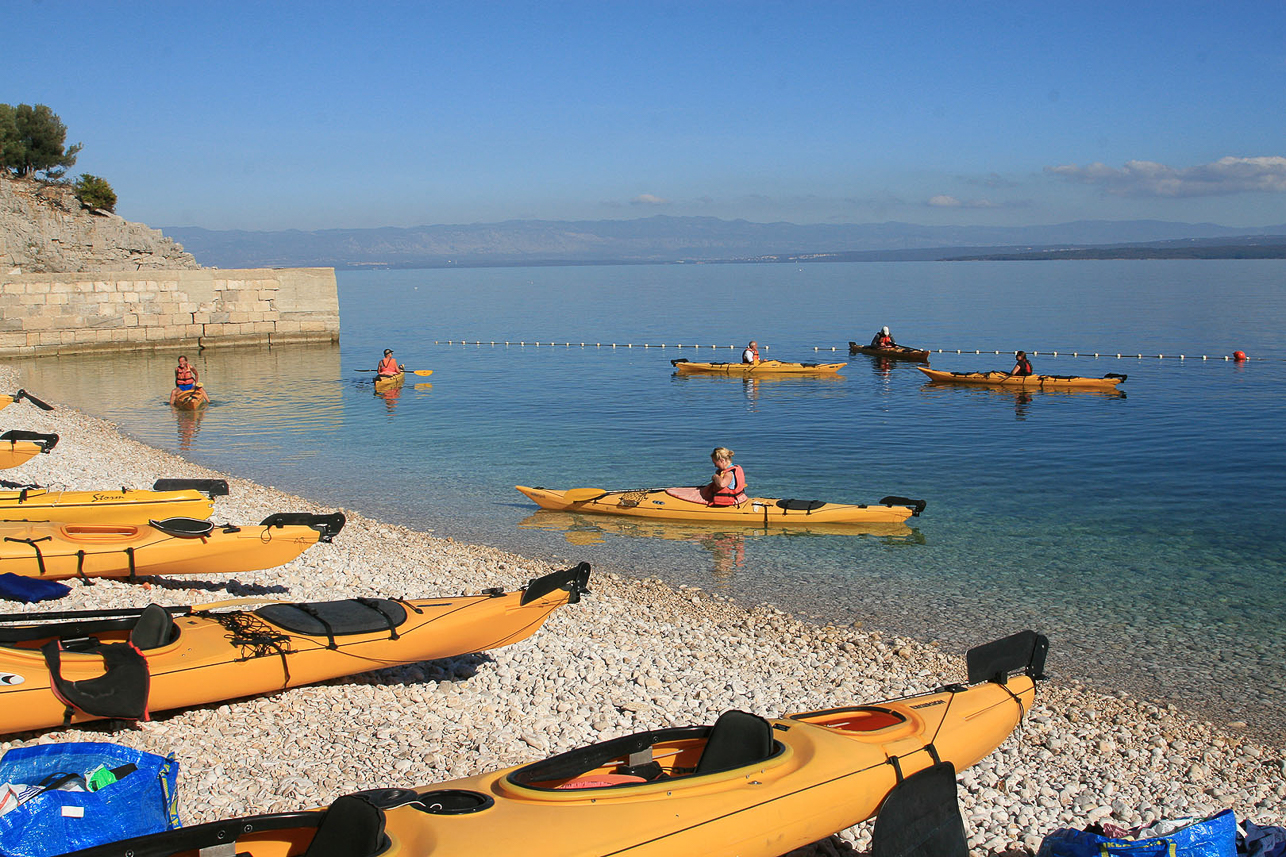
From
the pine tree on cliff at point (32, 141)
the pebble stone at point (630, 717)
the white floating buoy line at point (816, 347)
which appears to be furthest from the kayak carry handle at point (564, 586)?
the pine tree on cliff at point (32, 141)

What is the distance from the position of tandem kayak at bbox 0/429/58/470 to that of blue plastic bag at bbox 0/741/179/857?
29.4 feet

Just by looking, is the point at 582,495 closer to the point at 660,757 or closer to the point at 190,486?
the point at 190,486

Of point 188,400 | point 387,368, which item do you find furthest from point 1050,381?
point 188,400

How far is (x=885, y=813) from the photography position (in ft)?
13.9

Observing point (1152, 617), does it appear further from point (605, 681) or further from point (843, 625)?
point (605, 681)

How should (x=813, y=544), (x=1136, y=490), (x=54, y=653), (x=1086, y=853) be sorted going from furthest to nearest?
(x=1136, y=490)
(x=813, y=544)
(x=54, y=653)
(x=1086, y=853)

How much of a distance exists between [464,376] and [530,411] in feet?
25.5

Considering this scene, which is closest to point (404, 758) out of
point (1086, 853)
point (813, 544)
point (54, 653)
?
point (54, 653)

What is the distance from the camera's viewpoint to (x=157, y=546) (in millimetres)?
8219

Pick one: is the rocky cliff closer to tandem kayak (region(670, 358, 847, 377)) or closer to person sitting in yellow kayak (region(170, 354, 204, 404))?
person sitting in yellow kayak (region(170, 354, 204, 404))

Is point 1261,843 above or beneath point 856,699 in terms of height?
above

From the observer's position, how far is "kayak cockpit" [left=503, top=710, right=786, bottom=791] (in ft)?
14.1

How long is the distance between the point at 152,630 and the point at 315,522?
2383 millimetres

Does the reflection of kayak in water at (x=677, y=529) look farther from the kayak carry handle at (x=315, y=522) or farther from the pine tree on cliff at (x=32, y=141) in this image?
the pine tree on cliff at (x=32, y=141)
